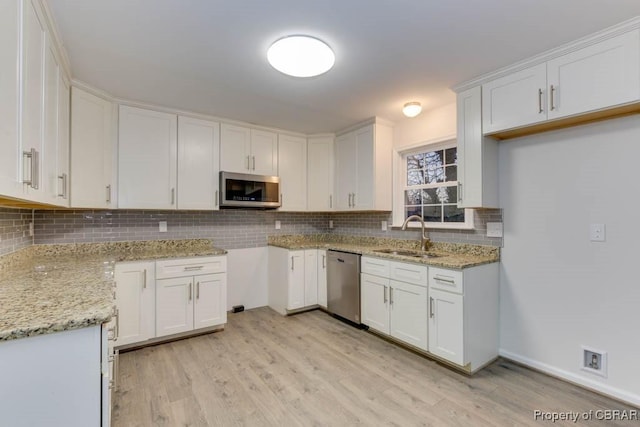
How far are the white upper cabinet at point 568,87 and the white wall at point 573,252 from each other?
25cm

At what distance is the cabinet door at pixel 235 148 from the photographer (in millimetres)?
3359

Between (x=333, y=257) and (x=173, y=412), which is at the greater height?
(x=333, y=257)

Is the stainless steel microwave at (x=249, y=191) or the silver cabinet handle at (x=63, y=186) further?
the stainless steel microwave at (x=249, y=191)

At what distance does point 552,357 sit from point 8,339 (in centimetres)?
314

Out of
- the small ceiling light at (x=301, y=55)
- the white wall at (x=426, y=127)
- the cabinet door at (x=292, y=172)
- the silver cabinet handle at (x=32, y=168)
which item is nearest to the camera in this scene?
the silver cabinet handle at (x=32, y=168)

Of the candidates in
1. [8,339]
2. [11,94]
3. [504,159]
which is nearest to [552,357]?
[504,159]

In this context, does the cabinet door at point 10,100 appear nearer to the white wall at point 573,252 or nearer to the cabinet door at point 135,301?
the cabinet door at point 135,301

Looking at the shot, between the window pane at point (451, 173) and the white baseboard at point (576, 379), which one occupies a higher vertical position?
the window pane at point (451, 173)

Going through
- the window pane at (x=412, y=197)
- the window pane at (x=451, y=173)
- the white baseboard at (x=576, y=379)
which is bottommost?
the white baseboard at (x=576, y=379)

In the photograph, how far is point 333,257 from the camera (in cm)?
354

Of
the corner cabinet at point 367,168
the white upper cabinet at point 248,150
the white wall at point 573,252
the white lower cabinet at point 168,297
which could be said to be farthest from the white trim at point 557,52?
the white lower cabinet at point 168,297

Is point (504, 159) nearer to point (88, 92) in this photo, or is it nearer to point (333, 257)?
point (333, 257)

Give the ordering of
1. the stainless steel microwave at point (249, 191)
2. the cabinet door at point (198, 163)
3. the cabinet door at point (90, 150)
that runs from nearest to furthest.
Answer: the cabinet door at point (90, 150) < the cabinet door at point (198, 163) < the stainless steel microwave at point (249, 191)

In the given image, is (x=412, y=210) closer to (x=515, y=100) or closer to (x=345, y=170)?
(x=345, y=170)
